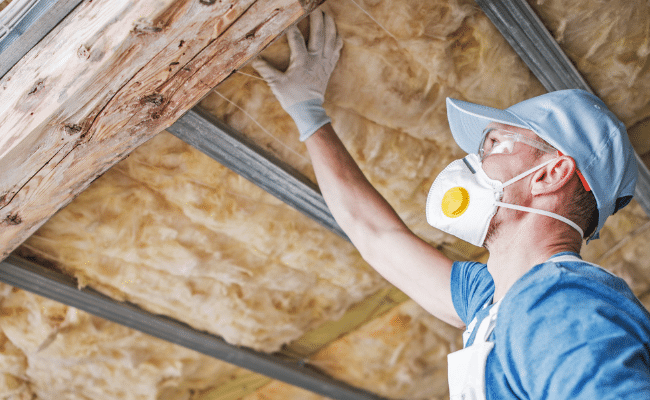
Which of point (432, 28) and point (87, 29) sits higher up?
point (432, 28)

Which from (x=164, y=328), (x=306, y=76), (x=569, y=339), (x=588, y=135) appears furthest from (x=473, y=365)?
(x=164, y=328)

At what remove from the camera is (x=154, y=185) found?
1646 millimetres

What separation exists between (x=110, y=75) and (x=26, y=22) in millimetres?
264

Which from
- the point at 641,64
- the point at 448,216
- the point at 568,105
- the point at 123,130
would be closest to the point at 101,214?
the point at 123,130

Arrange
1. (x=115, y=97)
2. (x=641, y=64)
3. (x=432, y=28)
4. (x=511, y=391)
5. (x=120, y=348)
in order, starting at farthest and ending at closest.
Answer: (x=120, y=348) < (x=641, y=64) < (x=432, y=28) < (x=115, y=97) < (x=511, y=391)

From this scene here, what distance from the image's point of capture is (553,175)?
1.10 meters

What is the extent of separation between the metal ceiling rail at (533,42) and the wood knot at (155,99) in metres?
0.97

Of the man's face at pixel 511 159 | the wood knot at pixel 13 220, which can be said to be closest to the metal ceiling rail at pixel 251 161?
the wood knot at pixel 13 220

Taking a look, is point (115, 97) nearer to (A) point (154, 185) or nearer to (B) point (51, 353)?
(A) point (154, 185)

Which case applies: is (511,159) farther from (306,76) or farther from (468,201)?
(306,76)

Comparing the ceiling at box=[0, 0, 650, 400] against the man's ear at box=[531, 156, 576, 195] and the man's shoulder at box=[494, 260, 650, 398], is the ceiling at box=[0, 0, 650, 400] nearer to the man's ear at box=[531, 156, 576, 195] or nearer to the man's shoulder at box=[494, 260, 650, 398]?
the man's ear at box=[531, 156, 576, 195]

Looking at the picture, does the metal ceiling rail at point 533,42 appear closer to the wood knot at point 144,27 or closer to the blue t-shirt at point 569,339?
the blue t-shirt at point 569,339

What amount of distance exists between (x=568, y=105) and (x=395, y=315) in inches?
67.5

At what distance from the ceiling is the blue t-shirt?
0.92m
